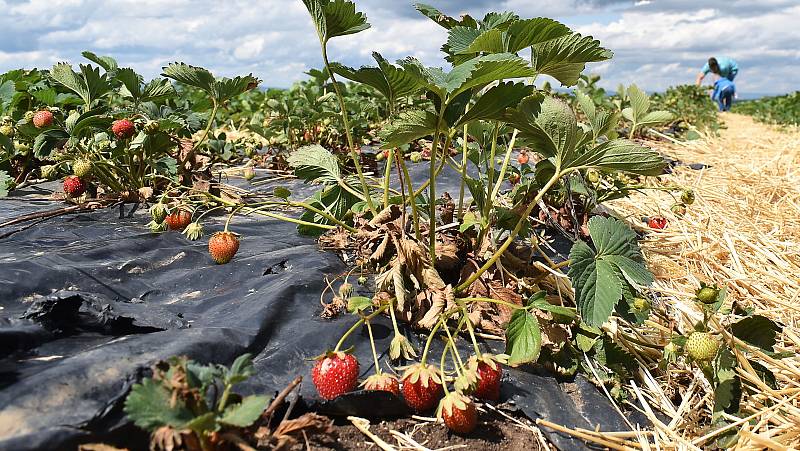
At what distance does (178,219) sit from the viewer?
8.73 feet

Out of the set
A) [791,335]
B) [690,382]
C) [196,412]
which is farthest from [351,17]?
[791,335]

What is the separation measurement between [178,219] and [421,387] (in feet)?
4.98

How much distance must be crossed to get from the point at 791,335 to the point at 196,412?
1.88 m

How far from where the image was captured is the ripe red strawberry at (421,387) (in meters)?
1.52

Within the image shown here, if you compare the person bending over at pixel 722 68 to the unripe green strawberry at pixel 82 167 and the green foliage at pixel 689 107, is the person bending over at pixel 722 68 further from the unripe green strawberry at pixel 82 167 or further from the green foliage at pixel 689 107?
the unripe green strawberry at pixel 82 167

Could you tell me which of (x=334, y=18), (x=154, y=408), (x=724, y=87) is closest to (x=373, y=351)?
(x=154, y=408)

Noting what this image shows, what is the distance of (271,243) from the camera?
2682mm

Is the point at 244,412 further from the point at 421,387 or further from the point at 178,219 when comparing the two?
the point at 178,219

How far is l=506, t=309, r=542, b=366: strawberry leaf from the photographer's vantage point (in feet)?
5.25

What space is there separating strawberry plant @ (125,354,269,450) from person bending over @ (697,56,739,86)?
1518 centimetres

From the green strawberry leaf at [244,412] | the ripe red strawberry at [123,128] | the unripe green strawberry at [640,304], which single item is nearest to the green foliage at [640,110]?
the unripe green strawberry at [640,304]

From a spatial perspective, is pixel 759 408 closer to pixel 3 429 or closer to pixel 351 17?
pixel 351 17

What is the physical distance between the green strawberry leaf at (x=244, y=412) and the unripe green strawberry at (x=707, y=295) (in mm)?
1040

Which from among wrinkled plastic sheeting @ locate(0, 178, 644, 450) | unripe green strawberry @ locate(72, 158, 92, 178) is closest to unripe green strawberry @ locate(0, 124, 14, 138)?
unripe green strawberry @ locate(72, 158, 92, 178)
